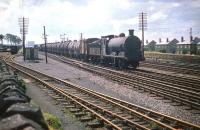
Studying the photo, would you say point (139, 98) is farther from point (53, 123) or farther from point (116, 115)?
point (53, 123)

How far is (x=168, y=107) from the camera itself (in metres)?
15.6

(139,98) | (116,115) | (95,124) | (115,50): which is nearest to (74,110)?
(116,115)

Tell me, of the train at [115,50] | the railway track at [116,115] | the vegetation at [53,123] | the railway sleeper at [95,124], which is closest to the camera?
the railway track at [116,115]

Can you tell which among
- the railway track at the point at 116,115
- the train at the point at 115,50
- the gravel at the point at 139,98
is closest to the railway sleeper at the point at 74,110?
the railway track at the point at 116,115

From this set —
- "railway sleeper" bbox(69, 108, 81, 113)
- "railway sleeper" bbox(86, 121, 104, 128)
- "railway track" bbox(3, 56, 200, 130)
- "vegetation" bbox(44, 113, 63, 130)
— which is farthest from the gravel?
"vegetation" bbox(44, 113, 63, 130)

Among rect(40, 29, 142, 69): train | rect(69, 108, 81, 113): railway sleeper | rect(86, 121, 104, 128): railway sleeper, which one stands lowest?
rect(86, 121, 104, 128): railway sleeper

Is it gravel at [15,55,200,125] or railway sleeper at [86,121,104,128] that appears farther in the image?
gravel at [15,55,200,125]

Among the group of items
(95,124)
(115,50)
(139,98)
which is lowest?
(95,124)

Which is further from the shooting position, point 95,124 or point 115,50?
point 115,50

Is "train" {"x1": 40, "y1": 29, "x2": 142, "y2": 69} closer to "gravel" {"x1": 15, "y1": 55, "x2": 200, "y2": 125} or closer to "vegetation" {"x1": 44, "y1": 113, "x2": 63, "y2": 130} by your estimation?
"gravel" {"x1": 15, "y1": 55, "x2": 200, "y2": 125}

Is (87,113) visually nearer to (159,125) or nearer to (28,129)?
(159,125)

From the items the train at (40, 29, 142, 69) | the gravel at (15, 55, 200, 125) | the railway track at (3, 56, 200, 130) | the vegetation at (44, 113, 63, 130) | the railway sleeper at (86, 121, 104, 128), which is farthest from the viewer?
the train at (40, 29, 142, 69)

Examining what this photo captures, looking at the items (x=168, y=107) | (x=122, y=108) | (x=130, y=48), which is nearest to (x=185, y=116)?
(x=168, y=107)

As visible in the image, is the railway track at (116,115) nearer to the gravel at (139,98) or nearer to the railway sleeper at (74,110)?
the railway sleeper at (74,110)
